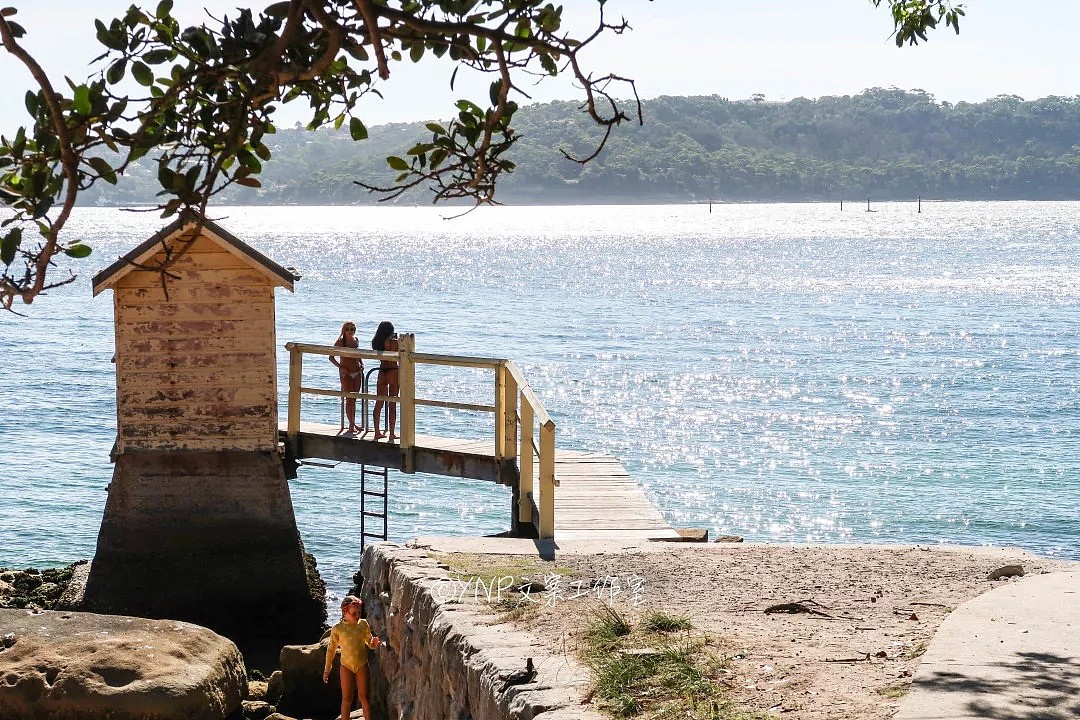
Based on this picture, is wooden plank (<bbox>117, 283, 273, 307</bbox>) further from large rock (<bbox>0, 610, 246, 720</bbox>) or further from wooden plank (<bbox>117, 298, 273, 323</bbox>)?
large rock (<bbox>0, 610, 246, 720</bbox>)

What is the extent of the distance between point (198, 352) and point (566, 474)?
4289 mm

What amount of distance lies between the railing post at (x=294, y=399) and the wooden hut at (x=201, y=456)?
33.3 inches

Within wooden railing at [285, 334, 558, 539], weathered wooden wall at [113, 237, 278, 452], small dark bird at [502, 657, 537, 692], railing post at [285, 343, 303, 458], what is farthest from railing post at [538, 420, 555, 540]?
railing post at [285, 343, 303, 458]

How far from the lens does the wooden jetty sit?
1210 centimetres

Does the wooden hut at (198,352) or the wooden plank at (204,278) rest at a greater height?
the wooden plank at (204,278)

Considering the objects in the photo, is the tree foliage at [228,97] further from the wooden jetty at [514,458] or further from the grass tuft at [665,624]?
the wooden jetty at [514,458]

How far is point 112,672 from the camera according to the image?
35.4 feet

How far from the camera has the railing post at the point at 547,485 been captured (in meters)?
11.5

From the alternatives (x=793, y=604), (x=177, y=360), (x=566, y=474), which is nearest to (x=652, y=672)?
(x=793, y=604)

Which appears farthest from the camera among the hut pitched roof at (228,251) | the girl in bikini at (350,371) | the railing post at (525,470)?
the girl in bikini at (350,371)

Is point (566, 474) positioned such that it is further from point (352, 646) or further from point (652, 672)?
point (652, 672)

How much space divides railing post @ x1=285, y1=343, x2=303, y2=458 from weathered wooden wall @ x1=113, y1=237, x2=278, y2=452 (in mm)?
997

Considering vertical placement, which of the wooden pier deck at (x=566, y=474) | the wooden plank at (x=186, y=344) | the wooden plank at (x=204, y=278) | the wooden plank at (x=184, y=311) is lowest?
the wooden pier deck at (x=566, y=474)

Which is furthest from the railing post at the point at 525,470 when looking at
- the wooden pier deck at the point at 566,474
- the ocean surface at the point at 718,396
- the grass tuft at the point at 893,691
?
the grass tuft at the point at 893,691
